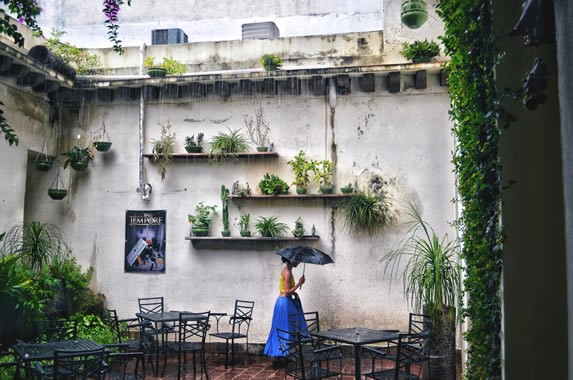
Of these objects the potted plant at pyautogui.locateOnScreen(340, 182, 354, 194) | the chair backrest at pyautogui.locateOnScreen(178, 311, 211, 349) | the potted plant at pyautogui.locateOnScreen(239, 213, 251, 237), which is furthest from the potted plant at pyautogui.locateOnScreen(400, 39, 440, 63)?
the chair backrest at pyautogui.locateOnScreen(178, 311, 211, 349)

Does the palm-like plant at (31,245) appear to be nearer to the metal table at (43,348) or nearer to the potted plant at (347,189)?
the metal table at (43,348)

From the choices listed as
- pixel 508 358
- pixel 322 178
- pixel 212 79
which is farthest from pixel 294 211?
pixel 508 358

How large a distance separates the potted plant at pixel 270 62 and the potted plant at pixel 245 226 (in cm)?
262

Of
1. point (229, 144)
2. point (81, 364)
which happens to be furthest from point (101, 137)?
point (81, 364)

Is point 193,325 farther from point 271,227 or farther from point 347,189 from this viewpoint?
point 347,189

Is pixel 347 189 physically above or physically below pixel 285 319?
above

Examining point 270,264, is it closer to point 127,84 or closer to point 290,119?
point 290,119

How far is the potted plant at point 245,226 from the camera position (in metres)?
9.27

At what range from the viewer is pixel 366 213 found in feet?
A: 29.3

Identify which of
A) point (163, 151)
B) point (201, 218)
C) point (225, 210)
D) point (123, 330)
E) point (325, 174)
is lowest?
point (123, 330)

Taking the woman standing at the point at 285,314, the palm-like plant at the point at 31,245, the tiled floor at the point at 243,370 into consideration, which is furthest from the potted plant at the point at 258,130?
the palm-like plant at the point at 31,245

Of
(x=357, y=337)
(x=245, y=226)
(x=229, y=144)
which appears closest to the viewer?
(x=357, y=337)

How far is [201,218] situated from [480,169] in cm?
642

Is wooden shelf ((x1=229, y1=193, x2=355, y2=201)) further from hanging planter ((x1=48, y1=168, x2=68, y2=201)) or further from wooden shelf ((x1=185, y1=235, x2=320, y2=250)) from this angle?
hanging planter ((x1=48, y1=168, x2=68, y2=201))
